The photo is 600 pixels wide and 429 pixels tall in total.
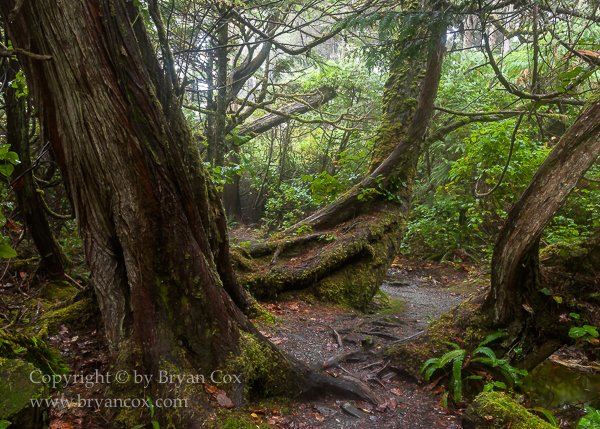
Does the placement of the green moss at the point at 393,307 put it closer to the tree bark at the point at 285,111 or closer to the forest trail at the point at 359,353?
the forest trail at the point at 359,353

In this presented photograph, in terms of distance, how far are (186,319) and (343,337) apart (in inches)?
83.7

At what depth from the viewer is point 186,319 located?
2520 mm

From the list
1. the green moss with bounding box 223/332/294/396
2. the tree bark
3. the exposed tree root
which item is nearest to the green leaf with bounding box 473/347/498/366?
the green moss with bounding box 223/332/294/396

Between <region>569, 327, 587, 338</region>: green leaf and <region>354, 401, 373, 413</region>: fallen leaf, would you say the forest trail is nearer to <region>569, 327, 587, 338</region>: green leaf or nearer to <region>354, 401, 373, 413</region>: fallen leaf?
<region>354, 401, 373, 413</region>: fallen leaf

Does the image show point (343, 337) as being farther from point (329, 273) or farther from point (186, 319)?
point (186, 319)

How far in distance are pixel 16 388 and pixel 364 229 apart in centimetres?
509

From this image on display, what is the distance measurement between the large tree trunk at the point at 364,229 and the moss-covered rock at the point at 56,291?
2127 mm

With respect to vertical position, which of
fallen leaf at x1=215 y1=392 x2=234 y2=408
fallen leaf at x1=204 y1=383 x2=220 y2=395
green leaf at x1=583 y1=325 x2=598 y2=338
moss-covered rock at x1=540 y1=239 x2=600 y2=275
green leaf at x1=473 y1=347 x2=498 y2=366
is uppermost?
moss-covered rock at x1=540 y1=239 x2=600 y2=275

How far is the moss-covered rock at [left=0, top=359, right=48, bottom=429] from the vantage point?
4.34 feet

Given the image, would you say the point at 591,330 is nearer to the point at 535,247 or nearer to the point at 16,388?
the point at 535,247

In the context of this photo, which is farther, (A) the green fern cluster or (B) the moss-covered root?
(A) the green fern cluster

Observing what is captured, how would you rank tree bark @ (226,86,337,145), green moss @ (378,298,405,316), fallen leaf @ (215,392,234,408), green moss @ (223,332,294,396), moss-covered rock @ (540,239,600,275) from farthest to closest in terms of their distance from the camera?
tree bark @ (226,86,337,145)
green moss @ (378,298,405,316)
moss-covered rock @ (540,239,600,275)
green moss @ (223,332,294,396)
fallen leaf @ (215,392,234,408)

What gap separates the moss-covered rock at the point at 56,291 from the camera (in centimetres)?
413

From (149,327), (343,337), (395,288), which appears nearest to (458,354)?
(343,337)
